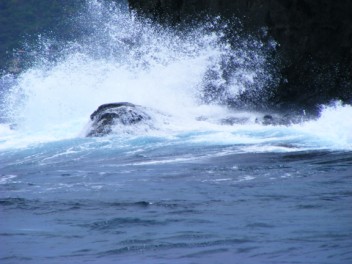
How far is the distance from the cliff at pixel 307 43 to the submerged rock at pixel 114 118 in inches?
168

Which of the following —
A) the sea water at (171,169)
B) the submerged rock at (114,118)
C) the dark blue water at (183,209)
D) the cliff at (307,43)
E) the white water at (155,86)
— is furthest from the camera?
the cliff at (307,43)

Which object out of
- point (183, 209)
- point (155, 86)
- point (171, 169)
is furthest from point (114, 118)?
point (183, 209)

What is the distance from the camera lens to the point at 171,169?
1058 cm

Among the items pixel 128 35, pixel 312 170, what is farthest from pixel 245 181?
pixel 128 35

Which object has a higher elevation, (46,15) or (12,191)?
(46,15)

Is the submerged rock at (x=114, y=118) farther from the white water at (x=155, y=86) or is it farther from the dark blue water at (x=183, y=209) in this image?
the dark blue water at (x=183, y=209)

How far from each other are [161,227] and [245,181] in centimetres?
256

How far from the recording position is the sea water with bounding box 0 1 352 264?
6.03 m

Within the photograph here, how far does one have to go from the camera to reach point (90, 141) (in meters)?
15.2

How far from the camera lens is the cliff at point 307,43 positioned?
18.3 meters

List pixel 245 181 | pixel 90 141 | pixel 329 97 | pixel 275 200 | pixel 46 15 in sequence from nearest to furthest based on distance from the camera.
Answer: pixel 275 200
pixel 245 181
pixel 90 141
pixel 329 97
pixel 46 15

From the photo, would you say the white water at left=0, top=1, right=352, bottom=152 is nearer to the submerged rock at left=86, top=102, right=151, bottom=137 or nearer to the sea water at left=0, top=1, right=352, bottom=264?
the sea water at left=0, top=1, right=352, bottom=264

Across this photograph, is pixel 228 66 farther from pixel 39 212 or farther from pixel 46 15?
pixel 46 15

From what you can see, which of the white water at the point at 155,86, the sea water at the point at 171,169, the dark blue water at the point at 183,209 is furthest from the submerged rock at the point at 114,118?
the dark blue water at the point at 183,209
